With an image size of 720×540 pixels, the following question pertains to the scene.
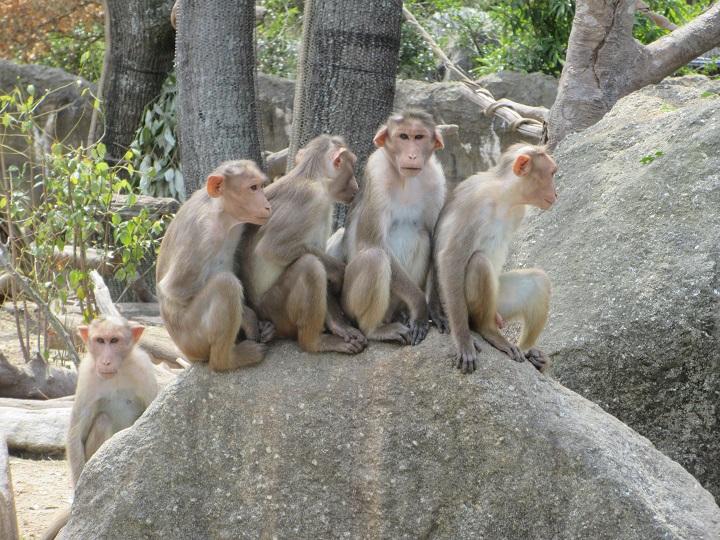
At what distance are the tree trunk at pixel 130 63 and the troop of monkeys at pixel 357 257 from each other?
8740 mm

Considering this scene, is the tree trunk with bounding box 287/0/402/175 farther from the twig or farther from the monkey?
the twig

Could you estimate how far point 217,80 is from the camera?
8289 millimetres

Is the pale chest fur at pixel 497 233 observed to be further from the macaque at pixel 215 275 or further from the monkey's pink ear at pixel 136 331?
the monkey's pink ear at pixel 136 331

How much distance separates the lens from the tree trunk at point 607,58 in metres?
9.44

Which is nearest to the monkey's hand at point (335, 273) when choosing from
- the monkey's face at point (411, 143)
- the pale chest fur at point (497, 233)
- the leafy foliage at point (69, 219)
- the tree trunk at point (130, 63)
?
the monkey's face at point (411, 143)

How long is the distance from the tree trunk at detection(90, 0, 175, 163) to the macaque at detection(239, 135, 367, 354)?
28.6 ft

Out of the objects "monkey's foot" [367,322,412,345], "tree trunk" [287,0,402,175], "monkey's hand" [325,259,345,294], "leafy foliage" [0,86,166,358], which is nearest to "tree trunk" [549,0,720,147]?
"tree trunk" [287,0,402,175]

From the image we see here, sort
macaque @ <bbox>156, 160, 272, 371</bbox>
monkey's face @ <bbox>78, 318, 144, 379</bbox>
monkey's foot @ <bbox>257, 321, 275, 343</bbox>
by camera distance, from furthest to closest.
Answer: monkey's face @ <bbox>78, 318, 144, 379</bbox> < monkey's foot @ <bbox>257, 321, 275, 343</bbox> < macaque @ <bbox>156, 160, 272, 371</bbox>

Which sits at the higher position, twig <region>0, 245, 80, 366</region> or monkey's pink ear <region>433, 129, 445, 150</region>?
monkey's pink ear <region>433, 129, 445, 150</region>

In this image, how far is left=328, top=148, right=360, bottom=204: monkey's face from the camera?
556 centimetres

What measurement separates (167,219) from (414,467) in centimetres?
707

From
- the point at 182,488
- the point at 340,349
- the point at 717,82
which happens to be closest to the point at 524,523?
the point at 340,349

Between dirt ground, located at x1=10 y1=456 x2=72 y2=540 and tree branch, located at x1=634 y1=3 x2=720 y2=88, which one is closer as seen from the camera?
dirt ground, located at x1=10 y1=456 x2=72 y2=540

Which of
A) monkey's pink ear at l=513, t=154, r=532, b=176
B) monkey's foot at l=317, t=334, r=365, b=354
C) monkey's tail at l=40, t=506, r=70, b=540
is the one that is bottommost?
monkey's tail at l=40, t=506, r=70, b=540
